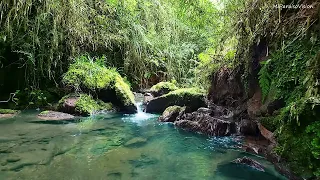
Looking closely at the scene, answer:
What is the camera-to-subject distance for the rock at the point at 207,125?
491 centimetres

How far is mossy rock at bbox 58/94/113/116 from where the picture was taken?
683 centimetres

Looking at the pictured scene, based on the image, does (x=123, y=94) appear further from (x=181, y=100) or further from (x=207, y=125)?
(x=207, y=125)

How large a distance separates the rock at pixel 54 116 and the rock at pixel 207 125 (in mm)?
2342

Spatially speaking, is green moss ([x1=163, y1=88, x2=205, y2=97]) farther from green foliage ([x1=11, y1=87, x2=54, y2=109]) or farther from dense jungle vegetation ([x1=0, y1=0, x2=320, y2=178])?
green foliage ([x1=11, y1=87, x2=54, y2=109])

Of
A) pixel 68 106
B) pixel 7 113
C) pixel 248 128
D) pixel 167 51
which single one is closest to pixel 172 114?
pixel 248 128

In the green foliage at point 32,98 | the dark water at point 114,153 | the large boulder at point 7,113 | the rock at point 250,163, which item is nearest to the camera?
the dark water at point 114,153

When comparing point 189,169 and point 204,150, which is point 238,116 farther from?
point 189,169

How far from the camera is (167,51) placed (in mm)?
10078

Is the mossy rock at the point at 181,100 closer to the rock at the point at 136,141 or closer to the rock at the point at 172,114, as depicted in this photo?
the rock at the point at 172,114

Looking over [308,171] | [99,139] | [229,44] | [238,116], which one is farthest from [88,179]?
[229,44]

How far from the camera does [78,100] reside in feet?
23.2

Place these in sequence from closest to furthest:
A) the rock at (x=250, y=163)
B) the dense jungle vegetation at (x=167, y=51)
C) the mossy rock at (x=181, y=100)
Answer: the dense jungle vegetation at (x=167, y=51) → the rock at (x=250, y=163) → the mossy rock at (x=181, y=100)

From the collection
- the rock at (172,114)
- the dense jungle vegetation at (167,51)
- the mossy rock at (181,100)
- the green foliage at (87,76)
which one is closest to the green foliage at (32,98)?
the dense jungle vegetation at (167,51)

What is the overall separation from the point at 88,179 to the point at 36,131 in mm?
2472
